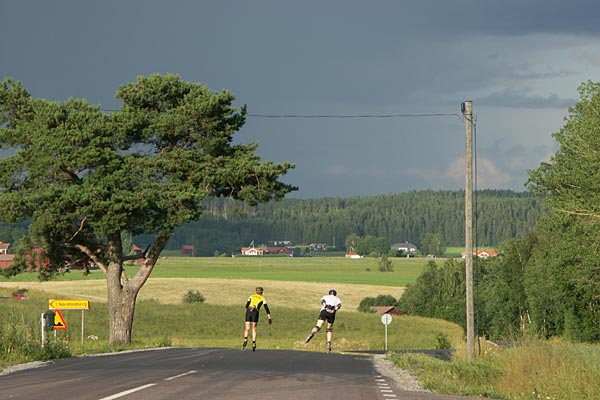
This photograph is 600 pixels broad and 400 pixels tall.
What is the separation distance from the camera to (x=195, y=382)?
17266 mm

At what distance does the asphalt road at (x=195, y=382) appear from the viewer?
14875 millimetres

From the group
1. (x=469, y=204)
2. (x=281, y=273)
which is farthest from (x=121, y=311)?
(x=281, y=273)

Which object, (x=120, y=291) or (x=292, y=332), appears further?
(x=292, y=332)

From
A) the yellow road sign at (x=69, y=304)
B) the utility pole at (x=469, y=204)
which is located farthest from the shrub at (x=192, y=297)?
the utility pole at (x=469, y=204)

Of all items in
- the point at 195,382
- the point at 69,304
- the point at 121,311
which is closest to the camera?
the point at 195,382

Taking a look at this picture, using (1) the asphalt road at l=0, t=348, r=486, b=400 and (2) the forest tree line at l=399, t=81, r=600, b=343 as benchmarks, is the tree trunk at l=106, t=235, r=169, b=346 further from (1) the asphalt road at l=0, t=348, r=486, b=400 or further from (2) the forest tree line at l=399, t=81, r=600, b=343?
(1) the asphalt road at l=0, t=348, r=486, b=400

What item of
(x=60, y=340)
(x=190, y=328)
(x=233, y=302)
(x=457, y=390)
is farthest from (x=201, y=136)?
(x=233, y=302)

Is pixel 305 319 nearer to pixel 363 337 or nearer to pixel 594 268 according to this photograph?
pixel 363 337

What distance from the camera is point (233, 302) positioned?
11244 cm

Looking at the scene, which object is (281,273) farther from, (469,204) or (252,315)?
(252,315)

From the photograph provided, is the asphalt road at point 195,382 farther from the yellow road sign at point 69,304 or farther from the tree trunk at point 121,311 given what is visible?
the tree trunk at point 121,311

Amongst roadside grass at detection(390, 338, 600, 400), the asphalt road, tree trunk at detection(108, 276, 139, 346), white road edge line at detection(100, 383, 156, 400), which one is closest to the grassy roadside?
roadside grass at detection(390, 338, 600, 400)

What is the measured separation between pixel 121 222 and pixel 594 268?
2594 cm

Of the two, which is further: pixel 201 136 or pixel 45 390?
pixel 201 136
